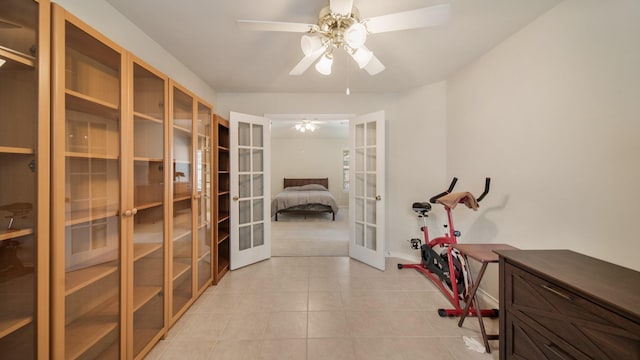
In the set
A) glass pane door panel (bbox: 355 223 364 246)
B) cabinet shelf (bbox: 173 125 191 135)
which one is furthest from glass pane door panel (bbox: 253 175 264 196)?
glass pane door panel (bbox: 355 223 364 246)

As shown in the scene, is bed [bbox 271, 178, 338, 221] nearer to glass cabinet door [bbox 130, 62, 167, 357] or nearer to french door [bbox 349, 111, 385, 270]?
french door [bbox 349, 111, 385, 270]

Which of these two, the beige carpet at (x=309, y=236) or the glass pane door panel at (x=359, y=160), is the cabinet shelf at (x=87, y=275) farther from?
the glass pane door panel at (x=359, y=160)

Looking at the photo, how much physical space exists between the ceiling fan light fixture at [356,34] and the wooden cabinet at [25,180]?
1.36m

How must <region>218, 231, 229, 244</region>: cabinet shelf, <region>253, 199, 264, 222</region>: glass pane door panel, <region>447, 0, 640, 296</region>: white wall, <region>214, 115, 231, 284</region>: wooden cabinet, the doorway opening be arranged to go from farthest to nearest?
the doorway opening
<region>253, 199, 264, 222</region>: glass pane door panel
<region>214, 115, 231, 284</region>: wooden cabinet
<region>218, 231, 229, 244</region>: cabinet shelf
<region>447, 0, 640, 296</region>: white wall

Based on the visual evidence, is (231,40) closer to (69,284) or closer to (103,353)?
(69,284)

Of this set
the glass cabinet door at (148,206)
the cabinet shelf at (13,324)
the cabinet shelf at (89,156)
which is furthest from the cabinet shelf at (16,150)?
the cabinet shelf at (13,324)

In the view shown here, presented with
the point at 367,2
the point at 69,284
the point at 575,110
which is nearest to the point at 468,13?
the point at 367,2

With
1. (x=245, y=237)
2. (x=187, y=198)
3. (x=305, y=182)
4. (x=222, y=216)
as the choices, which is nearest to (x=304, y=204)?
(x=305, y=182)

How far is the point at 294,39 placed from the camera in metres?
1.87

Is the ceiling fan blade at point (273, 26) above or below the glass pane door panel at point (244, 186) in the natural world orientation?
above

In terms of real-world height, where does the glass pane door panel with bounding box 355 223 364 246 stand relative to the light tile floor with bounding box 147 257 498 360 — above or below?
above

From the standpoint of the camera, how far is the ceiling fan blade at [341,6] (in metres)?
1.16

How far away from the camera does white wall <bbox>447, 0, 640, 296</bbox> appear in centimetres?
118

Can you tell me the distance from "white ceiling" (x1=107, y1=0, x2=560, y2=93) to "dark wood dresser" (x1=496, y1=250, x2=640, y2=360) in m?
1.73
